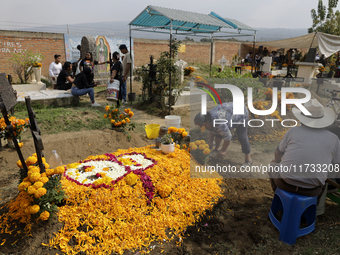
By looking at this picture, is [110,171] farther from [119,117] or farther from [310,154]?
[310,154]

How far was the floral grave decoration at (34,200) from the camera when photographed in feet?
8.19

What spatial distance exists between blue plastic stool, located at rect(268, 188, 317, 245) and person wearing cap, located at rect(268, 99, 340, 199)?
0.08m

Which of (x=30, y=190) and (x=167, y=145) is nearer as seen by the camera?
(x=30, y=190)

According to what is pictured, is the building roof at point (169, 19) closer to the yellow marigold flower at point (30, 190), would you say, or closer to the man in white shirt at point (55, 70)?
the man in white shirt at point (55, 70)

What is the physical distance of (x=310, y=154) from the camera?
2.71 meters

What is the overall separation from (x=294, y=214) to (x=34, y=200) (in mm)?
2927

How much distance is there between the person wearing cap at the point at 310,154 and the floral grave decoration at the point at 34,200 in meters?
2.67

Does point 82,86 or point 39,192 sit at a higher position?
point 82,86

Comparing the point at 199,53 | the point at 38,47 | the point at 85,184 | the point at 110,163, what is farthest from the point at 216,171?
the point at 199,53

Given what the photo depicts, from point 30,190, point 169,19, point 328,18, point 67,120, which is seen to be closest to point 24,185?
point 30,190

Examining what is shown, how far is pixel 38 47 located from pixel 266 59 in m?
14.3

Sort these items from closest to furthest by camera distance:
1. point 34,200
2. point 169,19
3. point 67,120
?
point 34,200, point 67,120, point 169,19

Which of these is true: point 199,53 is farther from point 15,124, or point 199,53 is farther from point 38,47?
point 15,124

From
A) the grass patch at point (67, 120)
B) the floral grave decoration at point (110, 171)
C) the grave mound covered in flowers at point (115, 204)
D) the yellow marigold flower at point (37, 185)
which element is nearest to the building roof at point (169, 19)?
the grass patch at point (67, 120)
